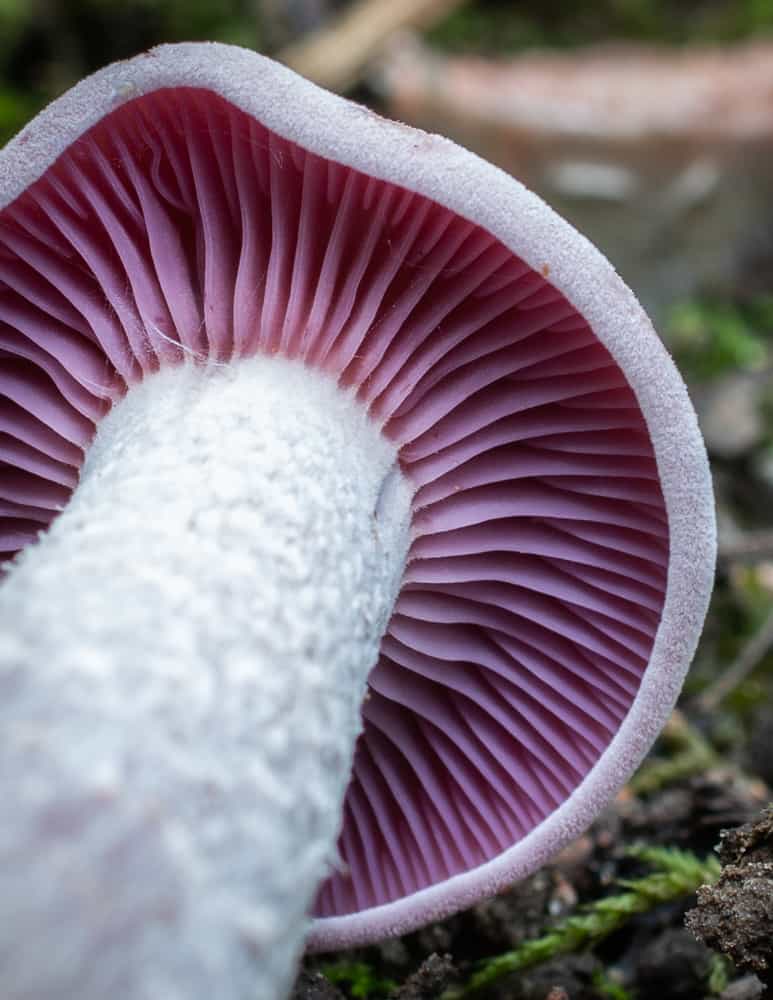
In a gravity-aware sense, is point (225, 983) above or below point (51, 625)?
below

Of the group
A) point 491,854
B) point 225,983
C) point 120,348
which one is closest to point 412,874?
point 491,854

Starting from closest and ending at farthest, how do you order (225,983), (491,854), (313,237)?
(225,983)
(313,237)
(491,854)

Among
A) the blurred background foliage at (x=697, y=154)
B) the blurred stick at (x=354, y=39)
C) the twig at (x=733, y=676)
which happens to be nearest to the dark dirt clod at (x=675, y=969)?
Answer: the blurred background foliage at (x=697, y=154)

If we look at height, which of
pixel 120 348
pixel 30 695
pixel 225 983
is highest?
pixel 120 348

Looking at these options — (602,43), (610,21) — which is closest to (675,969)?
(602,43)

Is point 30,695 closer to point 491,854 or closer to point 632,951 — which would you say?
point 491,854

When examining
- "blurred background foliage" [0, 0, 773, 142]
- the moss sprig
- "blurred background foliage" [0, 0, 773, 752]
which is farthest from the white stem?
"blurred background foliage" [0, 0, 773, 142]
